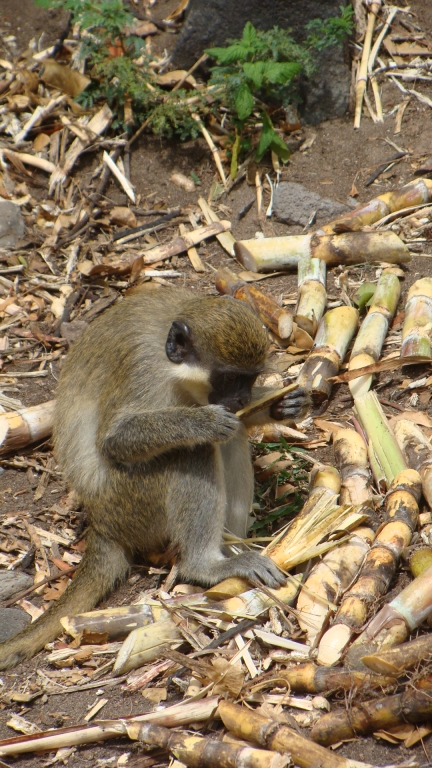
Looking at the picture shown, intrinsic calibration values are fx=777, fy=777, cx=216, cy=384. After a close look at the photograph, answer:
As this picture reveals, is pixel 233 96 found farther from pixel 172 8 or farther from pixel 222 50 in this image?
pixel 172 8

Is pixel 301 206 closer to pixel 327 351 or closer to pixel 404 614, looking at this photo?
pixel 327 351

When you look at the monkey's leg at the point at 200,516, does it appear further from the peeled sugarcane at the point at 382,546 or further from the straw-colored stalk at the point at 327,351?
the straw-colored stalk at the point at 327,351

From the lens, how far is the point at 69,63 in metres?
10.0

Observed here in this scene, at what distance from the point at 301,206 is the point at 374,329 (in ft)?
7.77

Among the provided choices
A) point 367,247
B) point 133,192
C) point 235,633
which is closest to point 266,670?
point 235,633

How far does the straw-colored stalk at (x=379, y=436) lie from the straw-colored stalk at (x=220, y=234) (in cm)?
293

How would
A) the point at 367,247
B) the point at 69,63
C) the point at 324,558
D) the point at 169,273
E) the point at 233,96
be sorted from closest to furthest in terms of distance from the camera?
the point at 324,558 → the point at 367,247 → the point at 169,273 → the point at 233,96 → the point at 69,63

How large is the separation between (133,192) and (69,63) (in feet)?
7.45

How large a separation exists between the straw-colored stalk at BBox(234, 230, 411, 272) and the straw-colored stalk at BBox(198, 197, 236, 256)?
38 centimetres

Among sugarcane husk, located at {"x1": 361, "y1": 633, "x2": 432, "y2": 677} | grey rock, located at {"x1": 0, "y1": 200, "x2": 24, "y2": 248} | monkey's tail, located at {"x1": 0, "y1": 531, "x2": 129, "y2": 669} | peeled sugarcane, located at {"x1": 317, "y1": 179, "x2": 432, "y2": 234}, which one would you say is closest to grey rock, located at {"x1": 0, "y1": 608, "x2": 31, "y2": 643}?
monkey's tail, located at {"x1": 0, "y1": 531, "x2": 129, "y2": 669}

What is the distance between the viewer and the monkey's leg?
17.4 ft

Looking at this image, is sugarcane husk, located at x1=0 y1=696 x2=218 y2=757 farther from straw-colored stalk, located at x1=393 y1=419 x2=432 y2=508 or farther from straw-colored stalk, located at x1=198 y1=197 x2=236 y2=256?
straw-colored stalk, located at x1=198 y1=197 x2=236 y2=256

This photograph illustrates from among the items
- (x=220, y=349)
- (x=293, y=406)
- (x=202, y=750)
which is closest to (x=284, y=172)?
(x=293, y=406)

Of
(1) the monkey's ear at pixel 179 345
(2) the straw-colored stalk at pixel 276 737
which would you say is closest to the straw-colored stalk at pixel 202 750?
(2) the straw-colored stalk at pixel 276 737
